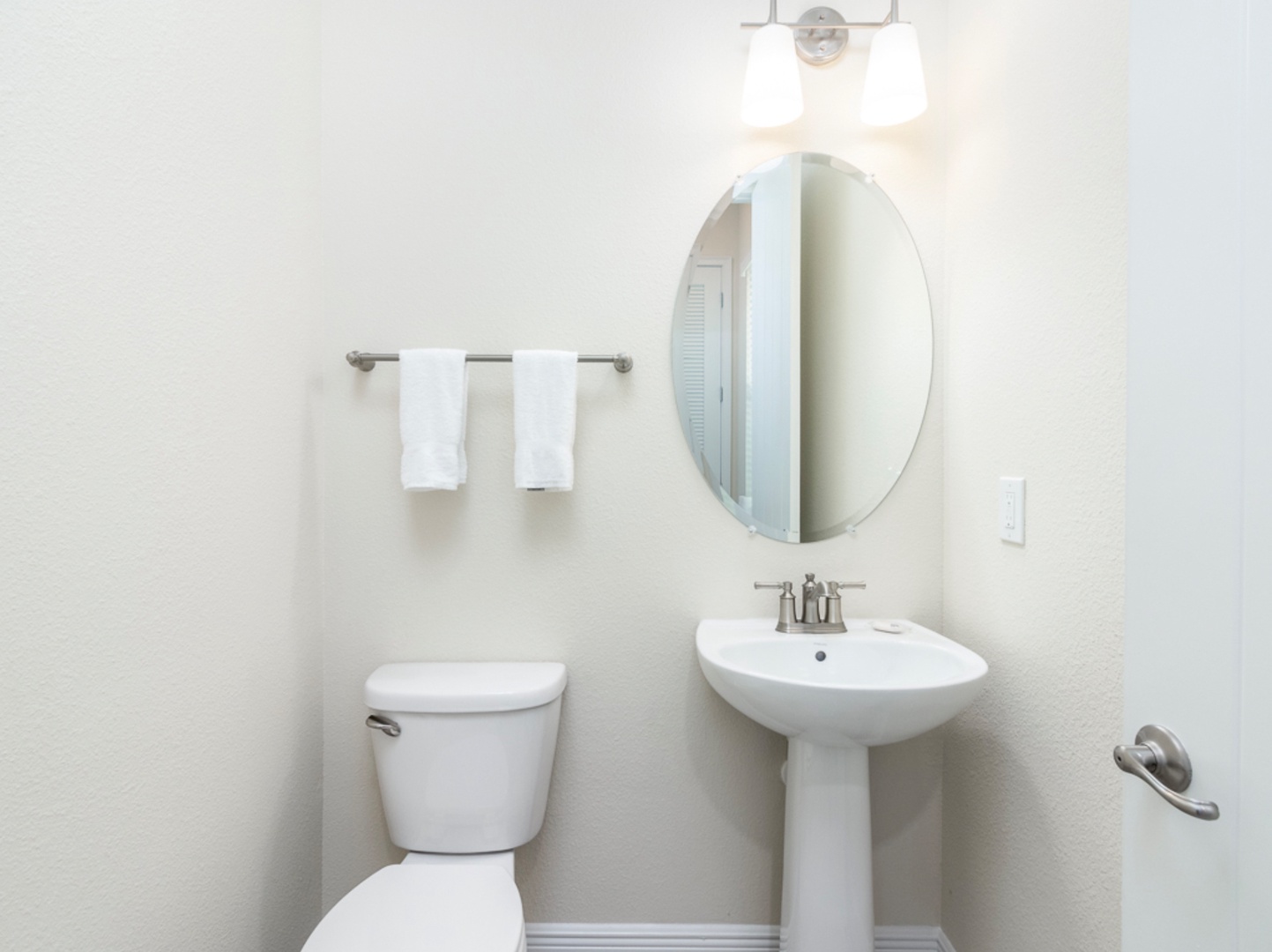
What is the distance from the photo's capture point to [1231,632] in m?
0.55

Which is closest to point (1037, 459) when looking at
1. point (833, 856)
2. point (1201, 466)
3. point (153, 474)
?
point (1201, 466)

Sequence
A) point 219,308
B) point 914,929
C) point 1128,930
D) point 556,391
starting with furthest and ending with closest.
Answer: point 914,929
point 556,391
point 219,308
point 1128,930

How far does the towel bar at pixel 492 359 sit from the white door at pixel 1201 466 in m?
1.00

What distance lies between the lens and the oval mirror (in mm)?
1566

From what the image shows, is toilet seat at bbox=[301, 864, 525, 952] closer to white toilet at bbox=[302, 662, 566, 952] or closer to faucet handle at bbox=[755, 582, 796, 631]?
white toilet at bbox=[302, 662, 566, 952]

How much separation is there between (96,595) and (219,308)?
0.51 m

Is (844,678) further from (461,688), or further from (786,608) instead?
(461,688)

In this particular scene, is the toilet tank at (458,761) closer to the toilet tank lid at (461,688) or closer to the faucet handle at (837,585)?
the toilet tank lid at (461,688)

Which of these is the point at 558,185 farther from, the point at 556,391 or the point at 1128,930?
the point at 1128,930

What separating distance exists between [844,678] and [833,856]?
33cm

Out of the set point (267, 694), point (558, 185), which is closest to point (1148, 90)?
point (558, 185)

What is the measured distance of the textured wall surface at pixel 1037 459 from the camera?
1.01 meters

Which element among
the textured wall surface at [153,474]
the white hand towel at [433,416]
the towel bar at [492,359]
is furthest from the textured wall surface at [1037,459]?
the textured wall surface at [153,474]

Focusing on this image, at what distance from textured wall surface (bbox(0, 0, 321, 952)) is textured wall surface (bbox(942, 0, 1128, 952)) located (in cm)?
136
